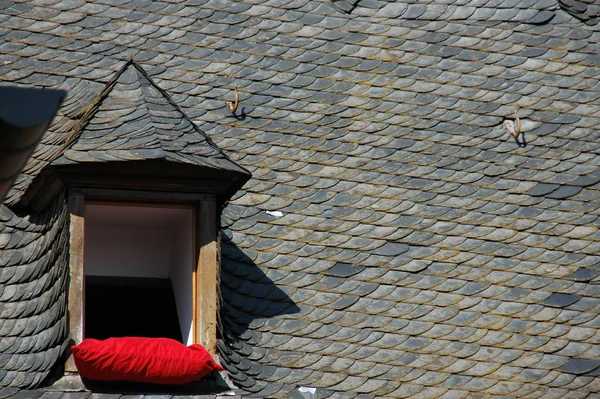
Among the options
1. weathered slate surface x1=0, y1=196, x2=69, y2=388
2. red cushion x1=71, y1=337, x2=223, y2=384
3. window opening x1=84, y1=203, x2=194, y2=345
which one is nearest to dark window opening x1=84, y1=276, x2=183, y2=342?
window opening x1=84, y1=203, x2=194, y2=345

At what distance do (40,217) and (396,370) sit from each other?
2919mm

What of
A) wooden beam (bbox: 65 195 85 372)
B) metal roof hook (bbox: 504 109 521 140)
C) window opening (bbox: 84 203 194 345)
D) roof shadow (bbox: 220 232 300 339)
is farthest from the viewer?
metal roof hook (bbox: 504 109 521 140)

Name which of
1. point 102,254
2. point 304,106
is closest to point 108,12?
point 304,106

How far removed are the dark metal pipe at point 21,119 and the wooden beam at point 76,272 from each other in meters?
4.46

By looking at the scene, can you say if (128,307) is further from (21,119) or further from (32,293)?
(21,119)

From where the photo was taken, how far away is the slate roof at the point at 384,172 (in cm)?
1030

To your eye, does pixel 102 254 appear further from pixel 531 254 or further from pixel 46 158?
pixel 531 254

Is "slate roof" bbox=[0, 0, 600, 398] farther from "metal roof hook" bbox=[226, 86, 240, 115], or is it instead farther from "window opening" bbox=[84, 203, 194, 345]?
"window opening" bbox=[84, 203, 194, 345]

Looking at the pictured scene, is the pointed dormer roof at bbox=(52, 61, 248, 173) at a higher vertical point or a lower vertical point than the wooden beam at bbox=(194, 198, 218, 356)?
higher

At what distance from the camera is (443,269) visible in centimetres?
1115

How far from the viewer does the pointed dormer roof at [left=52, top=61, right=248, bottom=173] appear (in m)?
9.54

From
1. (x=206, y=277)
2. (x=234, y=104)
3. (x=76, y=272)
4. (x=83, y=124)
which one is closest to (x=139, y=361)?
(x=76, y=272)

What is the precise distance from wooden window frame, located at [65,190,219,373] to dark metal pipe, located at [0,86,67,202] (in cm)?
464

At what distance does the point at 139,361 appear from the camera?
881cm
